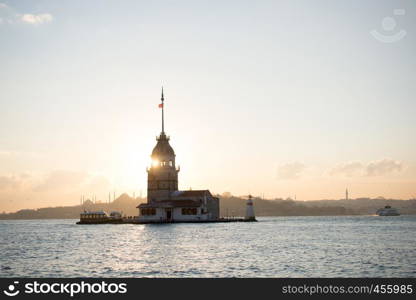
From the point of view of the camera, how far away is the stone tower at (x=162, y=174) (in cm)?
14200

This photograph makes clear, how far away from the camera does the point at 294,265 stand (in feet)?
154

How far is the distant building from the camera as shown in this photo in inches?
5423

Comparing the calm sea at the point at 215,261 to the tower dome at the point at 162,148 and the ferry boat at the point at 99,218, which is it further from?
the ferry boat at the point at 99,218

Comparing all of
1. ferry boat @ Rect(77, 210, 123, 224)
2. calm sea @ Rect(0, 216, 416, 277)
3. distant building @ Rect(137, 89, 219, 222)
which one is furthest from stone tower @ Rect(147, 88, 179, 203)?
calm sea @ Rect(0, 216, 416, 277)

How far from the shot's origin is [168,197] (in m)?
142

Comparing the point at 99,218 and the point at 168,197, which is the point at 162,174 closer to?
the point at 168,197

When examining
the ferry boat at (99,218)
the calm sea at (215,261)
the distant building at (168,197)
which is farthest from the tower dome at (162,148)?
the calm sea at (215,261)

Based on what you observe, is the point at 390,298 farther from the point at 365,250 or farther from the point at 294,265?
the point at 365,250

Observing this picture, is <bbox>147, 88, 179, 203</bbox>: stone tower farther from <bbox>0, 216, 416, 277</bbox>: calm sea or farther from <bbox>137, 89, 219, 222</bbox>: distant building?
<bbox>0, 216, 416, 277</bbox>: calm sea

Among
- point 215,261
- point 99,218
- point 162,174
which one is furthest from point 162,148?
point 215,261

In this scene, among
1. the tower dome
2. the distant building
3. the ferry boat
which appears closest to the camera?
the distant building

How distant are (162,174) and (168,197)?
6.16m

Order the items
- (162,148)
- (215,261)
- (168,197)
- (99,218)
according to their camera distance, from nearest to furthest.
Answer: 1. (215,261)
2. (168,197)
3. (162,148)
4. (99,218)

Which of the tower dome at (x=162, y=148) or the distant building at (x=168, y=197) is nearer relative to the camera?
the distant building at (x=168, y=197)
